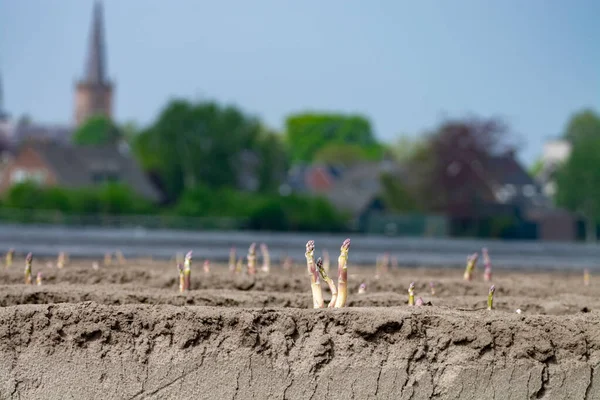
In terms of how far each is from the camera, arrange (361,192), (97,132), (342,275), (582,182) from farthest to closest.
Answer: (97,132) → (361,192) → (582,182) → (342,275)

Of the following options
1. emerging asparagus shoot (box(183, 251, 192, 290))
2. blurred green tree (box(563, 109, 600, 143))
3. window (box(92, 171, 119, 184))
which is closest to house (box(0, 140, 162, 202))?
window (box(92, 171, 119, 184))

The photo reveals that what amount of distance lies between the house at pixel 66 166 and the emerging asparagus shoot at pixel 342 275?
3222 inches

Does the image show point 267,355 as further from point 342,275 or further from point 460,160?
point 460,160

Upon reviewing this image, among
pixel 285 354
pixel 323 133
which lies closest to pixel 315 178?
pixel 323 133

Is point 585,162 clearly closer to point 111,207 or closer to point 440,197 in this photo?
point 440,197

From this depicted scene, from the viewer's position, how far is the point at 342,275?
7.32 m

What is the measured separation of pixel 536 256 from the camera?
2634 cm

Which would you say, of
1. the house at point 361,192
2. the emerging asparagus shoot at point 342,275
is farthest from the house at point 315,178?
the emerging asparagus shoot at point 342,275

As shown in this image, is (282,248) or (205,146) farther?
(205,146)

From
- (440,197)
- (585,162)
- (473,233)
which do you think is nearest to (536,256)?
(473,233)

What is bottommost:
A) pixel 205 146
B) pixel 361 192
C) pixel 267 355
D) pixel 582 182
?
pixel 267 355

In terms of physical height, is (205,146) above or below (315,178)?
below

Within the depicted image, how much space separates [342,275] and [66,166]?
290ft

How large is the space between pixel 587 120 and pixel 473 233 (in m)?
95.9
